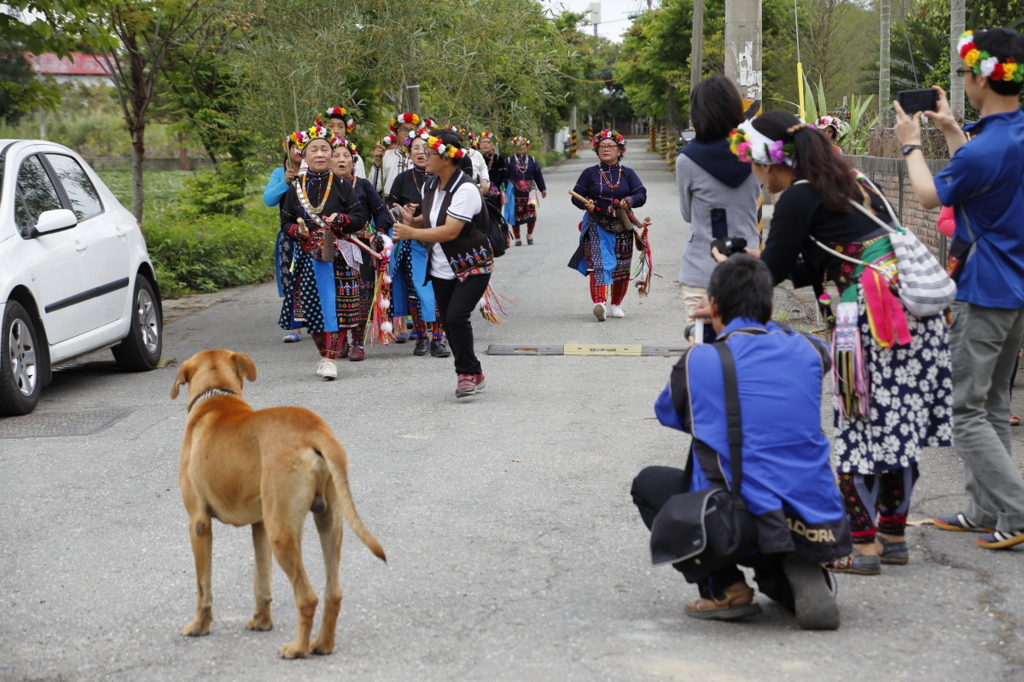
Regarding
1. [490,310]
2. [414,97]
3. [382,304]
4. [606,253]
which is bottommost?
[490,310]

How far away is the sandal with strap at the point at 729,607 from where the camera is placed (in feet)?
13.1

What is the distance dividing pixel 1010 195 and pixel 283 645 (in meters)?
3.32

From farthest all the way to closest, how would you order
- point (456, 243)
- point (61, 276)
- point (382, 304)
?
1. point (382, 304)
2. point (61, 276)
3. point (456, 243)

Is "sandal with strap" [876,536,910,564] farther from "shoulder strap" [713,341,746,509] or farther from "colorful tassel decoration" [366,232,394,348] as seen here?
"colorful tassel decoration" [366,232,394,348]

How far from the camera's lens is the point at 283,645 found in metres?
3.93

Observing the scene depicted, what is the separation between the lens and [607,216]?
11.6 metres

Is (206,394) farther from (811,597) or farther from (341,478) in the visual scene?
(811,597)

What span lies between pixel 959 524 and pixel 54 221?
20.4 feet

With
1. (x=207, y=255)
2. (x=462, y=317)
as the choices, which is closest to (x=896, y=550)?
(x=462, y=317)

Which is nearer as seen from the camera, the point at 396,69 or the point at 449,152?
the point at 449,152

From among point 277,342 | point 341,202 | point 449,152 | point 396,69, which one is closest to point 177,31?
point 396,69

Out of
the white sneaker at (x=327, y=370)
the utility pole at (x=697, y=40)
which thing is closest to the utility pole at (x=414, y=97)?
the white sneaker at (x=327, y=370)

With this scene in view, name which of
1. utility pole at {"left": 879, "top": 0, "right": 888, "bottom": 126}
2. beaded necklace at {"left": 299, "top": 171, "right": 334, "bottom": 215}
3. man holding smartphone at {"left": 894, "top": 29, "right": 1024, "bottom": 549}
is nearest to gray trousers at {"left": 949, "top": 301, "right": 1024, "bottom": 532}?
man holding smartphone at {"left": 894, "top": 29, "right": 1024, "bottom": 549}

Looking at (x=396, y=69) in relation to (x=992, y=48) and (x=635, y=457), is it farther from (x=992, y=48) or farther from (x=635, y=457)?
(x=992, y=48)
